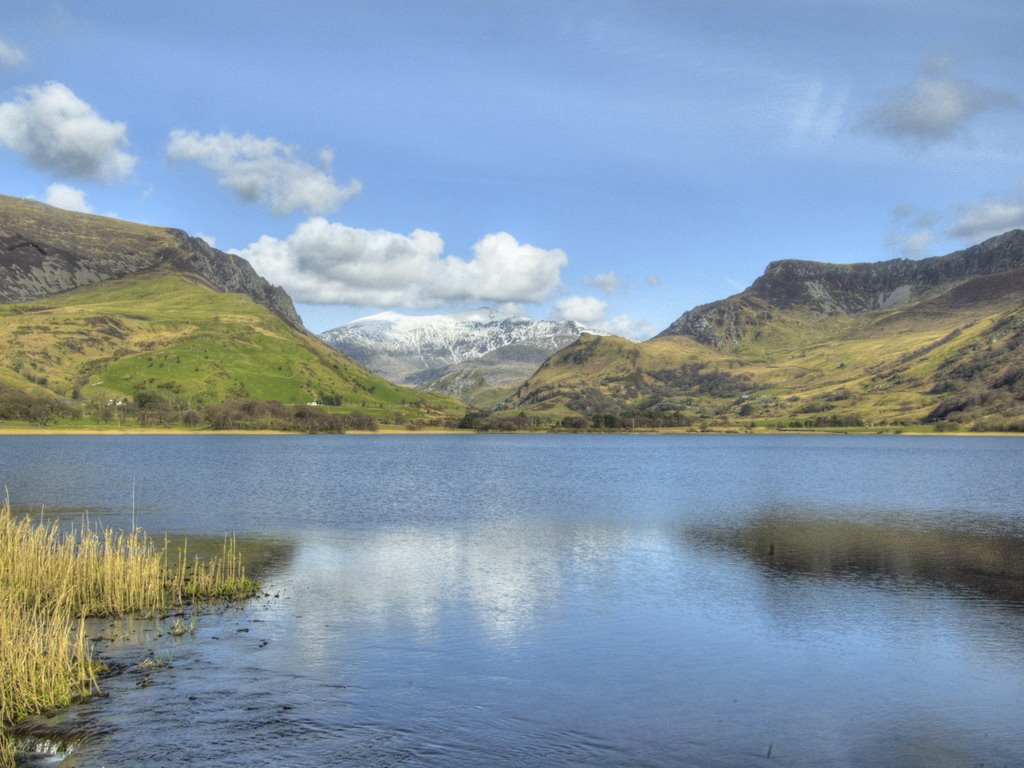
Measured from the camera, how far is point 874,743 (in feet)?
68.0

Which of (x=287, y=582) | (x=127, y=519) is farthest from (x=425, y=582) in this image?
(x=127, y=519)

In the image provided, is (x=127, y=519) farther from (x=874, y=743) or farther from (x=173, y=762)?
(x=874, y=743)

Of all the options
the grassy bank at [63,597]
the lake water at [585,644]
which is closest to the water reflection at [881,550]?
the lake water at [585,644]

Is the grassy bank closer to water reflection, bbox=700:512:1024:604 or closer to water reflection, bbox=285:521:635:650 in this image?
water reflection, bbox=285:521:635:650

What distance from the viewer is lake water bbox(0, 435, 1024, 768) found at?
800 inches

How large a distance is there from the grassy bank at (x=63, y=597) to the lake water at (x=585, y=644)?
116cm

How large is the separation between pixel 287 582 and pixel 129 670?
1382 cm

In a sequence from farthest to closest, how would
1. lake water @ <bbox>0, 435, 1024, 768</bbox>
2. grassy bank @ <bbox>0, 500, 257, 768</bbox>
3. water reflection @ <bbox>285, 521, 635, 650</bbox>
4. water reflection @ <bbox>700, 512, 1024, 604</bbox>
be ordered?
water reflection @ <bbox>700, 512, 1024, 604</bbox>
water reflection @ <bbox>285, 521, 635, 650</bbox>
grassy bank @ <bbox>0, 500, 257, 768</bbox>
lake water @ <bbox>0, 435, 1024, 768</bbox>

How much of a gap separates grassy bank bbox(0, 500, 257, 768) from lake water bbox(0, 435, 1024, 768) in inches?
45.6

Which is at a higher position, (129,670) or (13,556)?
(13,556)

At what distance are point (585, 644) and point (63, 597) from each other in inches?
722

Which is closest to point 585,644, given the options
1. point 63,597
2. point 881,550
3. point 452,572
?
point 452,572

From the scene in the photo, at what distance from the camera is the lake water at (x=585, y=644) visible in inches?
800

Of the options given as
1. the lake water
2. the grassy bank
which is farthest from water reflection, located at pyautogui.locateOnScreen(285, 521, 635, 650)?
the grassy bank
